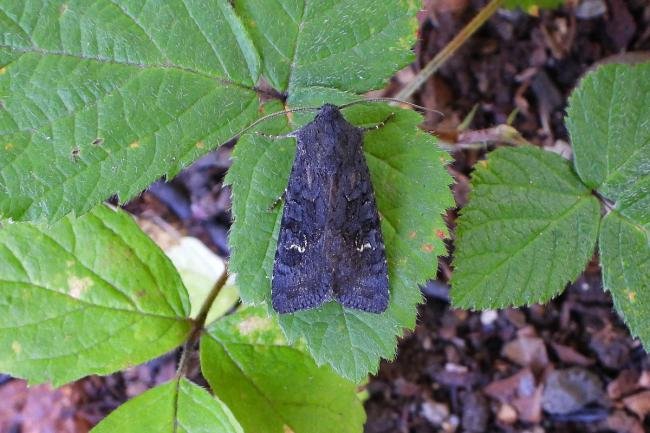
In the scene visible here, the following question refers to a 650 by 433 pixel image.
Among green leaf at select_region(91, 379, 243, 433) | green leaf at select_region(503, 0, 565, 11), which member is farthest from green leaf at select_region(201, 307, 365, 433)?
green leaf at select_region(503, 0, 565, 11)

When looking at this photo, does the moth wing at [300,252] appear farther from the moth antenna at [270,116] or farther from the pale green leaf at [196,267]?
the pale green leaf at [196,267]

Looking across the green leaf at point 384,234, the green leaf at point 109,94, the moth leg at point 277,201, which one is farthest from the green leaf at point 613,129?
the green leaf at point 109,94

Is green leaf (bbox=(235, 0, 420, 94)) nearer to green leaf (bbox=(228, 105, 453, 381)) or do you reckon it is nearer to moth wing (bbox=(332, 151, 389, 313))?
green leaf (bbox=(228, 105, 453, 381))

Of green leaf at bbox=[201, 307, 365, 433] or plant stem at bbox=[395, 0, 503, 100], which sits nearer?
green leaf at bbox=[201, 307, 365, 433]

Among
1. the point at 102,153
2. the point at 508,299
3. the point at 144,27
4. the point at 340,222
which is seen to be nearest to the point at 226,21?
the point at 144,27

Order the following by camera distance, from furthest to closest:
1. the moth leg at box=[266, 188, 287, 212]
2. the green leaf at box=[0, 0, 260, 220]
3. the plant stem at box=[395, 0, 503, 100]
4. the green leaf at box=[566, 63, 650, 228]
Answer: the plant stem at box=[395, 0, 503, 100] → the green leaf at box=[566, 63, 650, 228] → the moth leg at box=[266, 188, 287, 212] → the green leaf at box=[0, 0, 260, 220]

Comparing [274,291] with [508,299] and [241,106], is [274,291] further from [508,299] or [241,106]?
[508,299]
